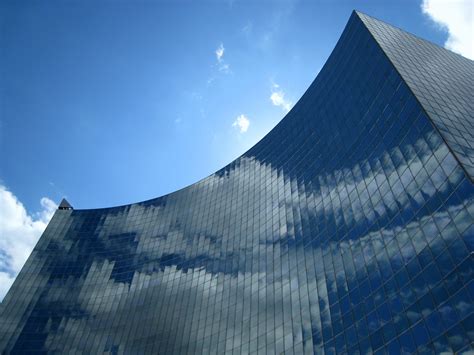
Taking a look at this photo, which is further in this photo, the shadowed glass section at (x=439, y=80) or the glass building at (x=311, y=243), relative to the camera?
the shadowed glass section at (x=439, y=80)

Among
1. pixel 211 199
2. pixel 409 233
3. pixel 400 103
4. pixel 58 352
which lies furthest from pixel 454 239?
pixel 58 352

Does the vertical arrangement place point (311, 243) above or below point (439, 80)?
below

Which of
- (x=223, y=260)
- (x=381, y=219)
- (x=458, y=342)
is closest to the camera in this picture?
(x=458, y=342)

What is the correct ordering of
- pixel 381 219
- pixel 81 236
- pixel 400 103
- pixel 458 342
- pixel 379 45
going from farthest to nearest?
pixel 81 236
pixel 379 45
pixel 400 103
pixel 381 219
pixel 458 342

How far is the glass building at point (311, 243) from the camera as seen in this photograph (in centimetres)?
3072

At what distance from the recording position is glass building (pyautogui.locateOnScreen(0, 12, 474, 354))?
1209 inches

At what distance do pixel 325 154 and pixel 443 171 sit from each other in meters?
24.9

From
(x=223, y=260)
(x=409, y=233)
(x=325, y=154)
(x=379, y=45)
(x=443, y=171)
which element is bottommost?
(x=409, y=233)

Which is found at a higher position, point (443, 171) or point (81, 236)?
point (81, 236)

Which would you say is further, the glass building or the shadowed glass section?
the shadowed glass section

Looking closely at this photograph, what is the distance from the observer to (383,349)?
30.7m

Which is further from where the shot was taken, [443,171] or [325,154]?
[325,154]

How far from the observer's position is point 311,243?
49.1m

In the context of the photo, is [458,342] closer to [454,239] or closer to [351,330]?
[454,239]
